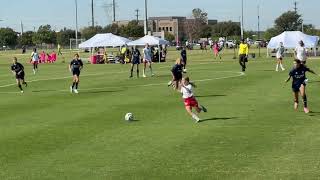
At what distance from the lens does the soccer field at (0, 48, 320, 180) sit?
10.7 m

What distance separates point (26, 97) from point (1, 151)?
12699 millimetres

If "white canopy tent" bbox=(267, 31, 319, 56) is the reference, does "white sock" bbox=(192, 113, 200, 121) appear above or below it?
below

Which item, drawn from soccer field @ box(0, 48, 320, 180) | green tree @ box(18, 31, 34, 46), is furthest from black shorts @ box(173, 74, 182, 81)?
green tree @ box(18, 31, 34, 46)

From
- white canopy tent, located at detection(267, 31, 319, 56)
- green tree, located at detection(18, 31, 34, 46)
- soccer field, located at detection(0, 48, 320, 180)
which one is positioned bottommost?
soccer field, located at detection(0, 48, 320, 180)

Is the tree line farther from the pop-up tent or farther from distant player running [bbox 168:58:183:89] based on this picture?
distant player running [bbox 168:58:183:89]

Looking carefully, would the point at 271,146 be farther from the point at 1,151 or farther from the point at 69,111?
the point at 69,111

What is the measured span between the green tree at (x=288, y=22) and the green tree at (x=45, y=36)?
6380cm

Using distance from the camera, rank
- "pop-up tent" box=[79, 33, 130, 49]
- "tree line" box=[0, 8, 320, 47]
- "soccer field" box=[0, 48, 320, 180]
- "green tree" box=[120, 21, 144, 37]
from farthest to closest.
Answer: "green tree" box=[120, 21, 144, 37] → "tree line" box=[0, 8, 320, 47] → "pop-up tent" box=[79, 33, 130, 49] → "soccer field" box=[0, 48, 320, 180]

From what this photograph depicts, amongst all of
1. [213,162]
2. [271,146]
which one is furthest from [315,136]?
[213,162]

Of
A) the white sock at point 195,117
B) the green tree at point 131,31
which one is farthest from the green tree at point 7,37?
the white sock at point 195,117

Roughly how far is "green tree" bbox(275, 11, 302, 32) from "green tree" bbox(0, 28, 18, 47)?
76.5m

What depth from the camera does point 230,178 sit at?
9.96 metres

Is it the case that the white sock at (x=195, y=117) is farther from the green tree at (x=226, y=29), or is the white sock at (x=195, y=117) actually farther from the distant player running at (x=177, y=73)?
the green tree at (x=226, y=29)

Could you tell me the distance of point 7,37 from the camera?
170125 millimetres
